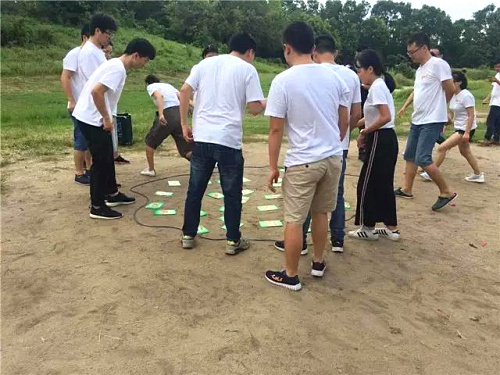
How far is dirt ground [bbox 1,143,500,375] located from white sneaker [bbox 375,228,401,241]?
0.11m

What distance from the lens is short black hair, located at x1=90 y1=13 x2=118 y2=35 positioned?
5352mm

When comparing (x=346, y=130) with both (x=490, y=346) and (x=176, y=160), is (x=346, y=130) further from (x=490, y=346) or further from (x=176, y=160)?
(x=176, y=160)

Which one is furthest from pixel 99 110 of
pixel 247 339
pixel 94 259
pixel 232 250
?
pixel 247 339

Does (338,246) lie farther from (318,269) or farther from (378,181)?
(378,181)

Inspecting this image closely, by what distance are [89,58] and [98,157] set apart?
1.37 m

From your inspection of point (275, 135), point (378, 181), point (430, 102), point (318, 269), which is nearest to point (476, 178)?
point (430, 102)

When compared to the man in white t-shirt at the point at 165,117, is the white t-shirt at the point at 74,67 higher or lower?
higher

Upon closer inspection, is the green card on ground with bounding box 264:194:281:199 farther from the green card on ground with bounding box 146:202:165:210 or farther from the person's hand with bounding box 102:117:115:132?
the person's hand with bounding box 102:117:115:132

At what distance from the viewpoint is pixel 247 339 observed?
292 centimetres

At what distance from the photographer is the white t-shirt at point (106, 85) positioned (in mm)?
4500

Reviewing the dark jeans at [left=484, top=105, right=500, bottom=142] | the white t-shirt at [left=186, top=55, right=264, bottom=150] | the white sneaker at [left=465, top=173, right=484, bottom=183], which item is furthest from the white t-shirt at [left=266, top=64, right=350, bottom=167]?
the dark jeans at [left=484, top=105, right=500, bottom=142]

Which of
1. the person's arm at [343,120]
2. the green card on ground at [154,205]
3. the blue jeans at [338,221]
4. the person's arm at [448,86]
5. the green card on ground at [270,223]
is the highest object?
the person's arm at [448,86]

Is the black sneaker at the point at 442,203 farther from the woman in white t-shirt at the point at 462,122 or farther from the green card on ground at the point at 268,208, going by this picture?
the green card on ground at the point at 268,208

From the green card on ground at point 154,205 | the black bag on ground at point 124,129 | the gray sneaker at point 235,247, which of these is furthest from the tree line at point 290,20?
the gray sneaker at point 235,247
